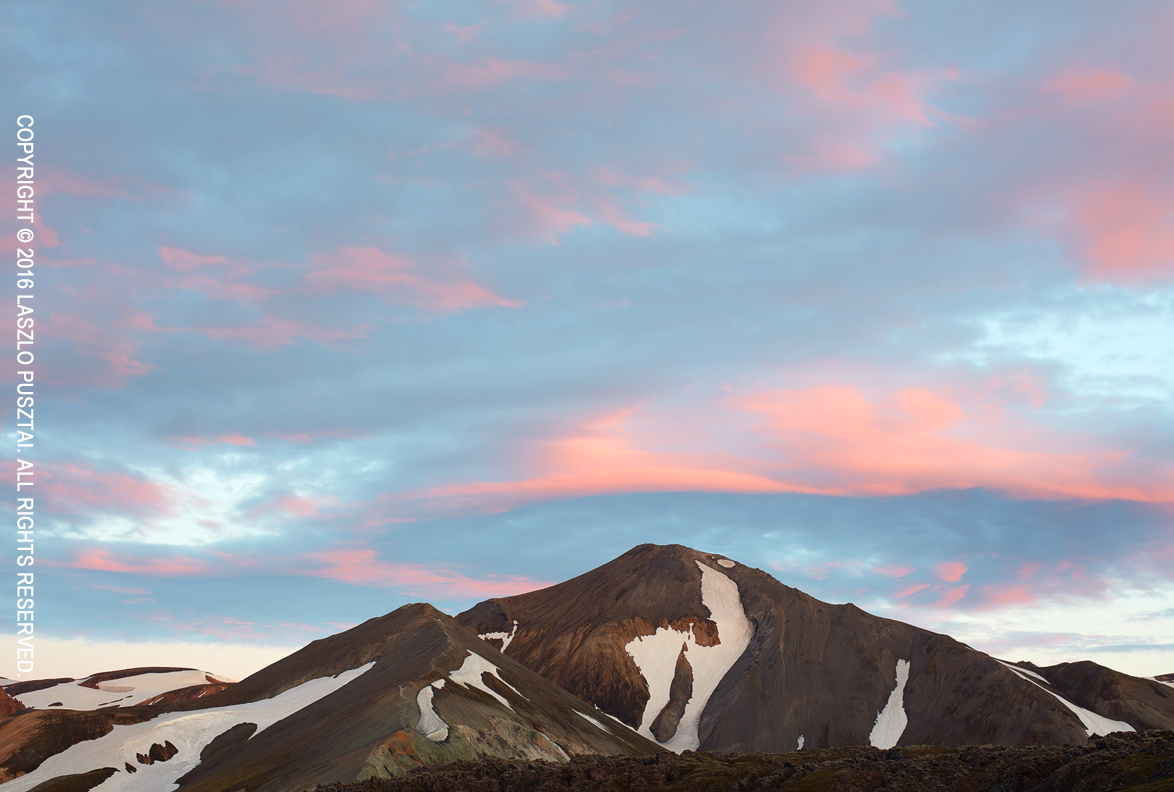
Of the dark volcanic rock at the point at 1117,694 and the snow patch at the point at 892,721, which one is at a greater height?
the dark volcanic rock at the point at 1117,694

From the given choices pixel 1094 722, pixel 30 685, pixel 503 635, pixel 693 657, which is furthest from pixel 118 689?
pixel 1094 722

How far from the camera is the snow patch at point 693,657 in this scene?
481 feet

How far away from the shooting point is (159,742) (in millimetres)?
84812

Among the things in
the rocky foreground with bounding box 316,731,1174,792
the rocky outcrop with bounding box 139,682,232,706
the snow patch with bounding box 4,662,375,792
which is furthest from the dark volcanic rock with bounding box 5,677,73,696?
the rocky foreground with bounding box 316,731,1174,792

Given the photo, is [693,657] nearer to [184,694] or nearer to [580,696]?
[580,696]

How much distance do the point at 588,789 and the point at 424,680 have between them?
117ft

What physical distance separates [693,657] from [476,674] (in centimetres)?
7988

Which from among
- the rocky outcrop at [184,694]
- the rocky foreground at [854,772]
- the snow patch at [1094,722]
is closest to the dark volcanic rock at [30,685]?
the rocky outcrop at [184,694]

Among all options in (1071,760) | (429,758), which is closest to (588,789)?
(429,758)

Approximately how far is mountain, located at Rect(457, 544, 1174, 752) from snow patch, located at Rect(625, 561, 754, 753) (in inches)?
10.7

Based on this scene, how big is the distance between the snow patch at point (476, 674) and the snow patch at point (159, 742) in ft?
53.3

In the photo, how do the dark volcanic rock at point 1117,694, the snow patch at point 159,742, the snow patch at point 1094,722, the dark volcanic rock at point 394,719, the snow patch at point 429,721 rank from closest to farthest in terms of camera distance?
the dark volcanic rock at point 394,719, the snow patch at point 429,721, the snow patch at point 159,742, the snow patch at point 1094,722, the dark volcanic rock at point 1117,694

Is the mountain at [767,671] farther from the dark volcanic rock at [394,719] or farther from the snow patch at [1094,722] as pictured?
the dark volcanic rock at [394,719]

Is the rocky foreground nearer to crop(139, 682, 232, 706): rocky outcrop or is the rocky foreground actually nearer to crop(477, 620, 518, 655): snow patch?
crop(477, 620, 518, 655): snow patch
